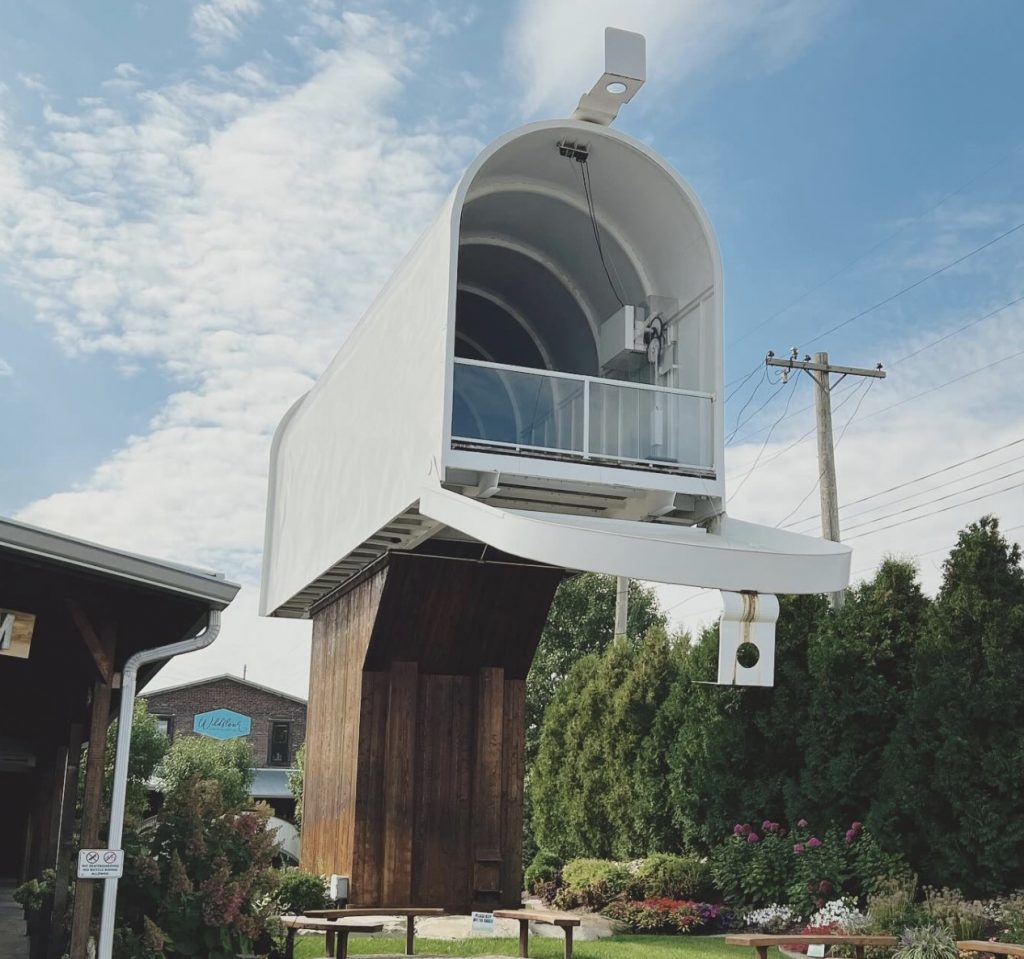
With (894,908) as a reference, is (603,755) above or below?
above

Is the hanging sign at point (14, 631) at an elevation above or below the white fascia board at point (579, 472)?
below

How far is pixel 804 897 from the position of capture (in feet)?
49.3

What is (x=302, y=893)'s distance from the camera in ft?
48.7

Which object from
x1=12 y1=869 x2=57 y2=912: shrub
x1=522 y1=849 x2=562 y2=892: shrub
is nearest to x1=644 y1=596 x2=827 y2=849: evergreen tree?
x1=522 y1=849 x2=562 y2=892: shrub

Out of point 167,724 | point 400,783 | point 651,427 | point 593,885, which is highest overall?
point 651,427

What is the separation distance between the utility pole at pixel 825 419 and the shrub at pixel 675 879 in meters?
5.40

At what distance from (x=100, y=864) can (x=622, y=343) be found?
8742 millimetres

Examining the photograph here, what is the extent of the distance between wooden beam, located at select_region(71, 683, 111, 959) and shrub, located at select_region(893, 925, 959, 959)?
23.8ft

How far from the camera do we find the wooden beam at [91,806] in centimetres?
809

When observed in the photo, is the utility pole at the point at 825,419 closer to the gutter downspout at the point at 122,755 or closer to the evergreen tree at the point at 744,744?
the evergreen tree at the point at 744,744

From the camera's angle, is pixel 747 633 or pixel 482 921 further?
pixel 482 921

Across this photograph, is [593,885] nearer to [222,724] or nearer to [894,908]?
[894,908]

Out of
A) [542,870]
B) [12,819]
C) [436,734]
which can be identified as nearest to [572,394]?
[436,734]

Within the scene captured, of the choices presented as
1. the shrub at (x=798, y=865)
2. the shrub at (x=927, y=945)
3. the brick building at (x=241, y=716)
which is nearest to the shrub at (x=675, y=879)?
the shrub at (x=798, y=865)
